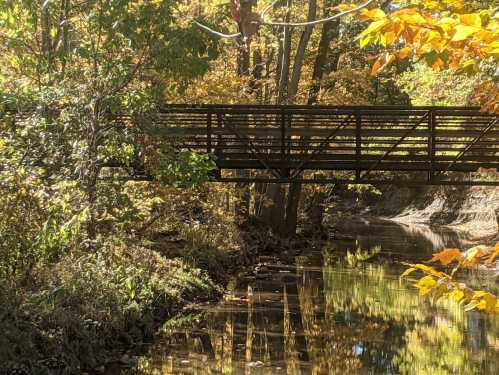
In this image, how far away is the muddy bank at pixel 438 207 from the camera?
3656cm

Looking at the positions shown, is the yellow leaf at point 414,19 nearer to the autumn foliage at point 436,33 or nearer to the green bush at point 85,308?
the autumn foliage at point 436,33

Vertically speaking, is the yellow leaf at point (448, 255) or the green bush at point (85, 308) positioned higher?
the yellow leaf at point (448, 255)

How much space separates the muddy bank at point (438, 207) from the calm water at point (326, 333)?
15.0 m

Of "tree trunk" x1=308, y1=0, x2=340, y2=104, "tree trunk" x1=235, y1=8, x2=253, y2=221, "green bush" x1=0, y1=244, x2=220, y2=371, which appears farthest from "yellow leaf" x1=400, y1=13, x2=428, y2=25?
"tree trunk" x1=308, y1=0, x2=340, y2=104

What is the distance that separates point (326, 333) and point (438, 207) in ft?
110

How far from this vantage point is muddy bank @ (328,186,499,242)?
3656 centimetres

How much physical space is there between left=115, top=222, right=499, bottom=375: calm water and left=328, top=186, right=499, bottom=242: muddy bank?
15.0 meters

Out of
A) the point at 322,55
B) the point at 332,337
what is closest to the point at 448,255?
the point at 332,337

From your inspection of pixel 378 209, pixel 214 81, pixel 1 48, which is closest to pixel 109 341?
pixel 1 48

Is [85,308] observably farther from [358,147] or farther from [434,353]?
[358,147]

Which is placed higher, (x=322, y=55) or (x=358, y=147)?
(x=322, y=55)

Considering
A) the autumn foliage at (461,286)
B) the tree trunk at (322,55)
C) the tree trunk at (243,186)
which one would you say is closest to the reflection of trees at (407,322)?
the tree trunk at (243,186)

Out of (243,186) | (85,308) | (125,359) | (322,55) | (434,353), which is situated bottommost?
(434,353)

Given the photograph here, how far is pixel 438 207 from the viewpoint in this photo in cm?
4366
